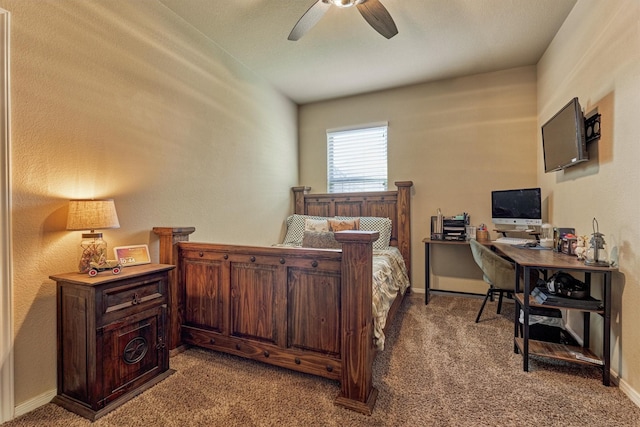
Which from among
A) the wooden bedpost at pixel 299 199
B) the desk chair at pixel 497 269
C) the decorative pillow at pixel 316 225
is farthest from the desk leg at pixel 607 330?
the wooden bedpost at pixel 299 199

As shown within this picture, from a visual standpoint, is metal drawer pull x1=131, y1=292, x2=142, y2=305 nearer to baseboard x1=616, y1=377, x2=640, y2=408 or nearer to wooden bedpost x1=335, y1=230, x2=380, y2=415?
wooden bedpost x1=335, y1=230, x2=380, y2=415

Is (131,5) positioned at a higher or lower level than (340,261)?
higher

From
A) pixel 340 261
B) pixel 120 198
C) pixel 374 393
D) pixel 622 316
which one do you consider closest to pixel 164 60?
pixel 120 198

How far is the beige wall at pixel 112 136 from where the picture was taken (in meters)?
1.59

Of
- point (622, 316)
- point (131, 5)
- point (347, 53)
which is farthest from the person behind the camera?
point (347, 53)

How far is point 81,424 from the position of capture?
1.48 metres

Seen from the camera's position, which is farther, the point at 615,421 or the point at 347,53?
the point at 347,53

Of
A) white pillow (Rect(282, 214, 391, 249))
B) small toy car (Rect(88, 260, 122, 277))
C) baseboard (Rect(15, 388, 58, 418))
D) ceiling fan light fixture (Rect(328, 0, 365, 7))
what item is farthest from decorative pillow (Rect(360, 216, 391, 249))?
baseboard (Rect(15, 388, 58, 418))

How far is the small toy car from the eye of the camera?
166 cm

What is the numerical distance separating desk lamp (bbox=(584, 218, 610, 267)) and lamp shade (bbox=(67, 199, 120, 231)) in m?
2.98

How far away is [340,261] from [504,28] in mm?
2672

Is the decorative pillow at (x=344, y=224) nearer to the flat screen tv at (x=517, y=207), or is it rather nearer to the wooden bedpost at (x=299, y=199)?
the wooden bedpost at (x=299, y=199)

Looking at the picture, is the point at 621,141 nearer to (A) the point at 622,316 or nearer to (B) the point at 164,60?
(A) the point at 622,316

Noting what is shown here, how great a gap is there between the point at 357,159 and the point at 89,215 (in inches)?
127
